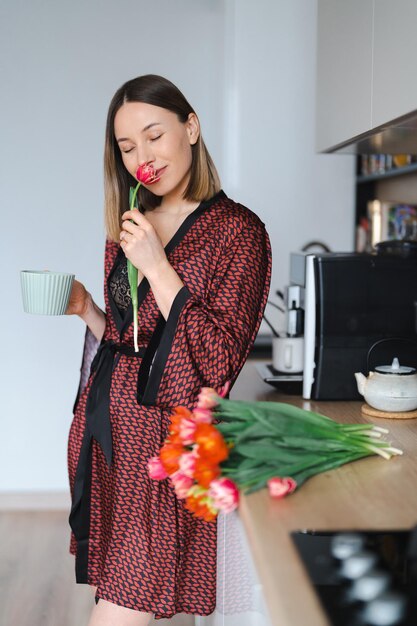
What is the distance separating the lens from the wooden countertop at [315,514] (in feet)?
2.85

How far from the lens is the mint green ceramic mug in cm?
175

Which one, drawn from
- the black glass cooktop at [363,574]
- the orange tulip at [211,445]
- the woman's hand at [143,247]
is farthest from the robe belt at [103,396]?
the black glass cooktop at [363,574]

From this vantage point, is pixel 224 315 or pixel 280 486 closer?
pixel 280 486

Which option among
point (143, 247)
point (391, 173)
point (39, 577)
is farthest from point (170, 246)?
point (39, 577)

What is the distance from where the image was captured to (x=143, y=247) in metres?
1.58

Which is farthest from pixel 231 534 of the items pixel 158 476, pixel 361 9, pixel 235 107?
pixel 235 107

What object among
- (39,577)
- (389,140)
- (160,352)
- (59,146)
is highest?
(59,146)

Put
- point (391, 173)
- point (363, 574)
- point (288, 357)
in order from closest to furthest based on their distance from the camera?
1. point (363, 574)
2. point (288, 357)
3. point (391, 173)

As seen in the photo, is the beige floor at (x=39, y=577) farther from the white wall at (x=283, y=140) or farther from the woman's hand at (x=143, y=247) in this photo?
the woman's hand at (x=143, y=247)

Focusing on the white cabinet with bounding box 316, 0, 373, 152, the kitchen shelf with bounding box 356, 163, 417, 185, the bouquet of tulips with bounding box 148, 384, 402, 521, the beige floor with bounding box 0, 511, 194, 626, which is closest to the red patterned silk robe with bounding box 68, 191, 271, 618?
the bouquet of tulips with bounding box 148, 384, 402, 521

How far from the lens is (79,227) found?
3.71m

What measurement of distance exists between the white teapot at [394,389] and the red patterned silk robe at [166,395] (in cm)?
32

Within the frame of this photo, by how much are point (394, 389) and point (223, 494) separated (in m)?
0.70

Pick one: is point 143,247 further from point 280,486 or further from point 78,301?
point 280,486
